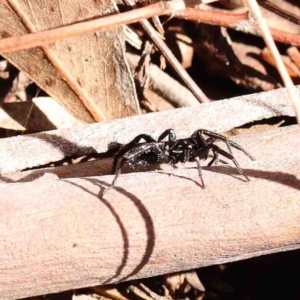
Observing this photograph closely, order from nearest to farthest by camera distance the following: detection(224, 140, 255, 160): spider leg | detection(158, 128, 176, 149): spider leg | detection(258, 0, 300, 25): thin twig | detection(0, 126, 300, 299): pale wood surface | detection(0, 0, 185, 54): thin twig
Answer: detection(0, 0, 185, 54): thin twig → detection(0, 126, 300, 299): pale wood surface → detection(224, 140, 255, 160): spider leg → detection(158, 128, 176, 149): spider leg → detection(258, 0, 300, 25): thin twig

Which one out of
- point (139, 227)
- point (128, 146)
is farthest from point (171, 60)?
point (139, 227)

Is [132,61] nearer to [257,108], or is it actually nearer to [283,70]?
[257,108]

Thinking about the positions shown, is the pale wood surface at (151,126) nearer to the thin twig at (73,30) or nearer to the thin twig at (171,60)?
the thin twig at (171,60)

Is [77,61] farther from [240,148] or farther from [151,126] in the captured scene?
[240,148]

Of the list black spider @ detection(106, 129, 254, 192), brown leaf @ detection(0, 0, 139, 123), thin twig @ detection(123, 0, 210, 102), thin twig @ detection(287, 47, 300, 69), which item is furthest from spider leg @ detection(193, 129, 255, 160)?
thin twig @ detection(287, 47, 300, 69)

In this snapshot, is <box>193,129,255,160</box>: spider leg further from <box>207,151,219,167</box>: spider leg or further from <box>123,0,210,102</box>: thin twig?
<box>123,0,210,102</box>: thin twig

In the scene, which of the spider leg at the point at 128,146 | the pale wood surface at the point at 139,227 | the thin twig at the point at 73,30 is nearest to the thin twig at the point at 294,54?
the spider leg at the point at 128,146
